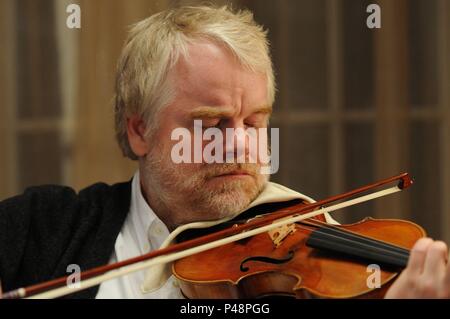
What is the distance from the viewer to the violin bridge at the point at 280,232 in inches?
38.4

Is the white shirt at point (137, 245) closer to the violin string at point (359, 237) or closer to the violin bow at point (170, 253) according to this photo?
the violin bow at point (170, 253)

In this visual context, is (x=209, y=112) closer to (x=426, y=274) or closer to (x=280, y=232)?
(x=280, y=232)

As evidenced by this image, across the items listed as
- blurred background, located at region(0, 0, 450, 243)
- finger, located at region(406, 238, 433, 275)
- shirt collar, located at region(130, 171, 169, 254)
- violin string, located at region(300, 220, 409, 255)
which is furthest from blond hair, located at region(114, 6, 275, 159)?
blurred background, located at region(0, 0, 450, 243)

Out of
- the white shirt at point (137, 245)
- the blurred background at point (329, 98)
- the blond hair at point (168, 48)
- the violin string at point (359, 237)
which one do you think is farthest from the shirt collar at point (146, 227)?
the blurred background at point (329, 98)

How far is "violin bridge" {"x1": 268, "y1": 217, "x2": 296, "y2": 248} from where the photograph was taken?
0.97m

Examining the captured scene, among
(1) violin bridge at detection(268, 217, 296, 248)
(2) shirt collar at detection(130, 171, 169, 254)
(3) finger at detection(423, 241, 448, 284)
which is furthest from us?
(2) shirt collar at detection(130, 171, 169, 254)

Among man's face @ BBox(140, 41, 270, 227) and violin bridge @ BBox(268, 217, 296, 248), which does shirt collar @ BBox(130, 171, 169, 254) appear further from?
violin bridge @ BBox(268, 217, 296, 248)

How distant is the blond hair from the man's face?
2cm

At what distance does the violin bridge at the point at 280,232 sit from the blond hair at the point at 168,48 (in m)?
0.22

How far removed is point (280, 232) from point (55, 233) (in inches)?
13.9

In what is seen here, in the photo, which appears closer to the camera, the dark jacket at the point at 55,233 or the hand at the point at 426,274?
the hand at the point at 426,274

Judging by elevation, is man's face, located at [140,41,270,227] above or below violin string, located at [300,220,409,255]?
above

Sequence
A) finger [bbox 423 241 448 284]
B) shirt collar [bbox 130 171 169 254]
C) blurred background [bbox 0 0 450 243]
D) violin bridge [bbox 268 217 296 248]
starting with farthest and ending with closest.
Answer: blurred background [bbox 0 0 450 243] < shirt collar [bbox 130 171 169 254] < violin bridge [bbox 268 217 296 248] < finger [bbox 423 241 448 284]
